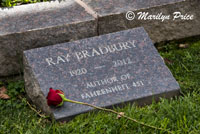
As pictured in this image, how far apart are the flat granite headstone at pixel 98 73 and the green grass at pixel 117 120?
0.35 feet

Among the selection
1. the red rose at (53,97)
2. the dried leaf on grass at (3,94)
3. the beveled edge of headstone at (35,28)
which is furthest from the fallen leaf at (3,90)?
Result: the red rose at (53,97)

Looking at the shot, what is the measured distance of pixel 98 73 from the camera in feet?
10.4

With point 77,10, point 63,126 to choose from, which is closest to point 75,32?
point 77,10

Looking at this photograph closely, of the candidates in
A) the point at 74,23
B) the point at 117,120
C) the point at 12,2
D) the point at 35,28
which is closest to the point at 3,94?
the point at 35,28

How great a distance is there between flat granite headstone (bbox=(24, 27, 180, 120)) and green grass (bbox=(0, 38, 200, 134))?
11cm

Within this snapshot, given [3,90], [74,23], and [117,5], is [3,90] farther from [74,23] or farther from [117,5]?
[117,5]

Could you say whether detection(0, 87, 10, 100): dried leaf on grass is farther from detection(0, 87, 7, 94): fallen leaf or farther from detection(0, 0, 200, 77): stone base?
detection(0, 0, 200, 77): stone base

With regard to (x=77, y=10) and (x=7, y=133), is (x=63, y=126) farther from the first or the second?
(x=77, y=10)

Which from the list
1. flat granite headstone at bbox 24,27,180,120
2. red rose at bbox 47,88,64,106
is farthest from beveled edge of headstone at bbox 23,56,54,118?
red rose at bbox 47,88,64,106

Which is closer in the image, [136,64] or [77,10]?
[136,64]

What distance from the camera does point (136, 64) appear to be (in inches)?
128

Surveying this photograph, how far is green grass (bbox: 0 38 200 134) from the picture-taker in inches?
106

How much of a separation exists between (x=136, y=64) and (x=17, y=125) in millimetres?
1056

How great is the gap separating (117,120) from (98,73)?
0.55 m
